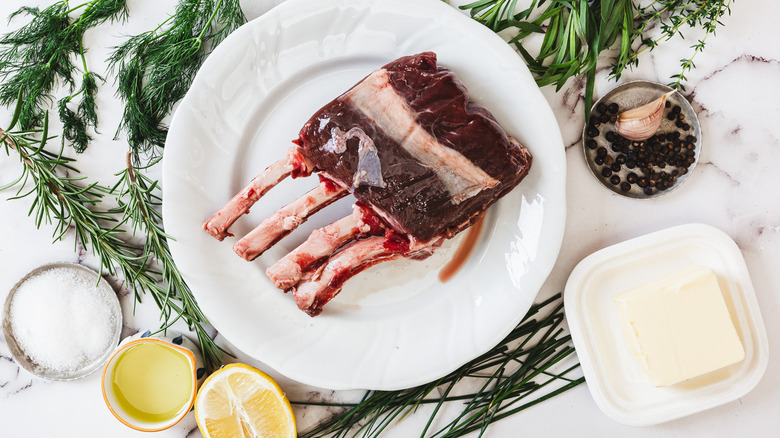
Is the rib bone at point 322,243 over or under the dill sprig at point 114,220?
under

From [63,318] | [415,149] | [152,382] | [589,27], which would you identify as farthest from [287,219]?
[589,27]

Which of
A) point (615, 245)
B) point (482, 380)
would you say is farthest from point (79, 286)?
point (615, 245)

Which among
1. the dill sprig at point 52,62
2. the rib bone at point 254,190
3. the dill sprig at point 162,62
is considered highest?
the dill sprig at point 52,62

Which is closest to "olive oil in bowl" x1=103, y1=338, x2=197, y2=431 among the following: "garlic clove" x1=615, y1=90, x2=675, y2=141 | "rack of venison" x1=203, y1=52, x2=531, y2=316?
"rack of venison" x1=203, y1=52, x2=531, y2=316

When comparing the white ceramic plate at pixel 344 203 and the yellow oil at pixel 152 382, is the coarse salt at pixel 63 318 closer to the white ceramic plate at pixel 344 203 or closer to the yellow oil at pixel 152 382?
the yellow oil at pixel 152 382

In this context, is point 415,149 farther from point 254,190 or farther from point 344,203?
point 254,190

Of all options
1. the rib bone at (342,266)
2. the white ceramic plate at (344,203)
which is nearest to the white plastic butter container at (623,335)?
the white ceramic plate at (344,203)
